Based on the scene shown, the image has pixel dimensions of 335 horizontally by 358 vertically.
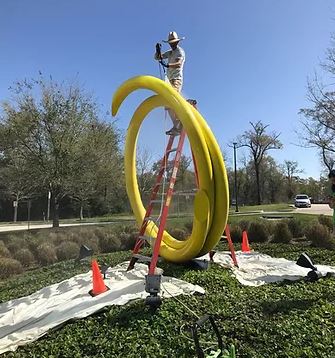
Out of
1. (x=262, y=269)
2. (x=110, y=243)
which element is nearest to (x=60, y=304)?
(x=262, y=269)

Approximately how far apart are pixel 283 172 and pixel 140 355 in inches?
2798

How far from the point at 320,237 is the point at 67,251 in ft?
23.9

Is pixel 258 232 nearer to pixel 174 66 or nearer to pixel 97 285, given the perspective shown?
pixel 174 66

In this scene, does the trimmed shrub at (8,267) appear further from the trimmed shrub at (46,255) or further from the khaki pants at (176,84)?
the khaki pants at (176,84)

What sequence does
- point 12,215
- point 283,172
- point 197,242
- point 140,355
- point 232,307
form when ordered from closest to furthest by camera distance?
1. point 140,355
2. point 232,307
3. point 197,242
4. point 12,215
5. point 283,172

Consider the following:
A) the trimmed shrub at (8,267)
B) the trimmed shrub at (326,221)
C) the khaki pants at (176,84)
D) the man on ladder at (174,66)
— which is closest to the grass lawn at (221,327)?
the man on ladder at (174,66)

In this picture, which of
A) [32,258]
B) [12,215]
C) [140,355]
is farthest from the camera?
[12,215]

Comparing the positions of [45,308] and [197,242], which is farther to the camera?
[197,242]

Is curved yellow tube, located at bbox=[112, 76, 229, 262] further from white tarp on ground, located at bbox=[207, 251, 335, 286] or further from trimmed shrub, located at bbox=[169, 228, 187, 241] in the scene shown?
trimmed shrub, located at bbox=[169, 228, 187, 241]

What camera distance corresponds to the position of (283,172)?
71.9 m

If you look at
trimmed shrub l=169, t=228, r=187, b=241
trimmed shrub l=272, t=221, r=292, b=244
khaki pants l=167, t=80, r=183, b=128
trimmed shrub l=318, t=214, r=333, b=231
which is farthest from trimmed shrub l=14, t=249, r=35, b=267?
trimmed shrub l=318, t=214, r=333, b=231

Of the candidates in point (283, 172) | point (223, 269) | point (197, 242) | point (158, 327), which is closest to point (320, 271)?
point (223, 269)

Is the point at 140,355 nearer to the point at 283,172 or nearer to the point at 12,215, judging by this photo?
the point at 12,215

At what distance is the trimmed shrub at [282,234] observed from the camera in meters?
12.6
